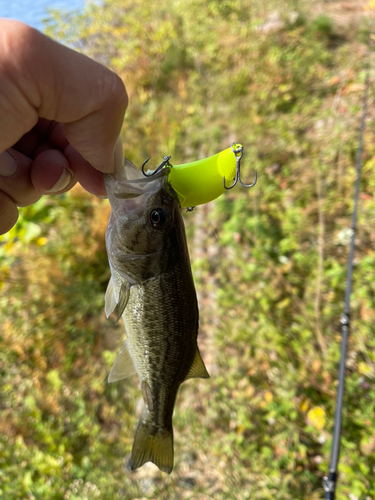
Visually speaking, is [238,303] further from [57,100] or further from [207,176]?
[57,100]

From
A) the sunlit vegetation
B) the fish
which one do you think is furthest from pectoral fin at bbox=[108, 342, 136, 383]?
the sunlit vegetation

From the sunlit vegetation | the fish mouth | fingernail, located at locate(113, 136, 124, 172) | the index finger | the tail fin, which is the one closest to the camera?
the index finger

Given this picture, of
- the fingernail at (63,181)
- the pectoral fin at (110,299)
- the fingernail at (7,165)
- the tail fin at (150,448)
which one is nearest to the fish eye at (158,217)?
the pectoral fin at (110,299)

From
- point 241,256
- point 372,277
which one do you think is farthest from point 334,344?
point 241,256

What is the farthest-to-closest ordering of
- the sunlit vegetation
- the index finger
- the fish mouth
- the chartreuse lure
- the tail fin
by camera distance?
the sunlit vegetation
the tail fin
the fish mouth
the chartreuse lure
the index finger

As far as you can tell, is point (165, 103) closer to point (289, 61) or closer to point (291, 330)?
point (289, 61)

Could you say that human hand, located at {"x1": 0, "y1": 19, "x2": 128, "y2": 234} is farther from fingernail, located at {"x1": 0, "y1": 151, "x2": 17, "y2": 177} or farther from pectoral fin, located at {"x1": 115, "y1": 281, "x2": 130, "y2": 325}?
pectoral fin, located at {"x1": 115, "y1": 281, "x2": 130, "y2": 325}

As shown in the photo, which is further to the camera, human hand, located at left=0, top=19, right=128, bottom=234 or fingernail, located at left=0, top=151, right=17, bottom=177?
fingernail, located at left=0, top=151, right=17, bottom=177
